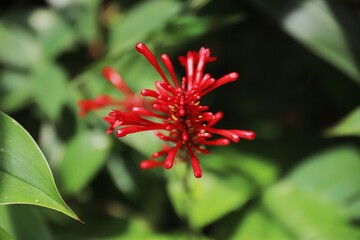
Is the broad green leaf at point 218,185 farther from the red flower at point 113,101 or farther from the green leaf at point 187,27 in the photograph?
the green leaf at point 187,27

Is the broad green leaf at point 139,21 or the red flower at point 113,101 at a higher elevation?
the broad green leaf at point 139,21

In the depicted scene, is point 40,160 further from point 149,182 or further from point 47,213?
point 149,182

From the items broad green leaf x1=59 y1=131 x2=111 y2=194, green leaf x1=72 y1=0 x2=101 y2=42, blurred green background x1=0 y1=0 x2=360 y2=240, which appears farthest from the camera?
green leaf x1=72 y1=0 x2=101 y2=42

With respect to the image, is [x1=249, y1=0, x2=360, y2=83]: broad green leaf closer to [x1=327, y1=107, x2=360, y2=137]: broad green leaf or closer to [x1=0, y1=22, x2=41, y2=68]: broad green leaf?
[x1=327, y1=107, x2=360, y2=137]: broad green leaf

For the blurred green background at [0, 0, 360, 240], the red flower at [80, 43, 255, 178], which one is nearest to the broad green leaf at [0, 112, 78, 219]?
the red flower at [80, 43, 255, 178]

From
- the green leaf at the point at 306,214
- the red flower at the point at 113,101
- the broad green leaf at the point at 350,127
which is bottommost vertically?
the green leaf at the point at 306,214

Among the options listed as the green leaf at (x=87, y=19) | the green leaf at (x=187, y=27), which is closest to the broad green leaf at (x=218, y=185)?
the green leaf at (x=187, y=27)
